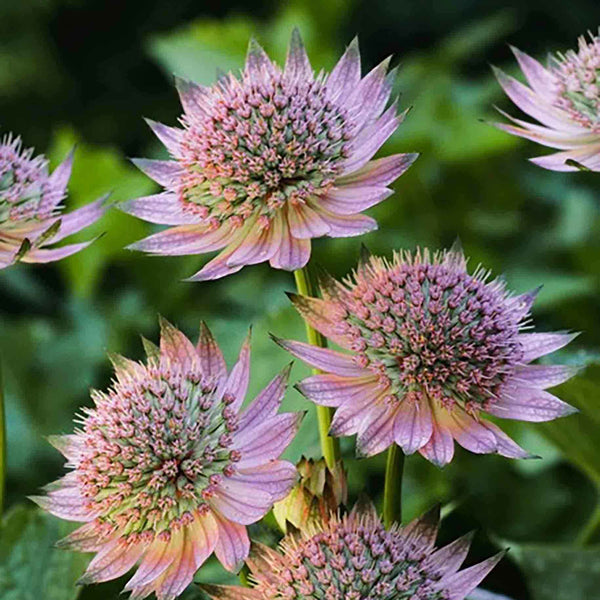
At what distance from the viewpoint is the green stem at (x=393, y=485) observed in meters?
0.78

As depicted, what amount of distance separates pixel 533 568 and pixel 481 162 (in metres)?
1.19

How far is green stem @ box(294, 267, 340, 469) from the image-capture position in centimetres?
81

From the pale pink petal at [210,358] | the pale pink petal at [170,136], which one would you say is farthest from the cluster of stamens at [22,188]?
the pale pink petal at [210,358]

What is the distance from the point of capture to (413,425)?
0.76 m

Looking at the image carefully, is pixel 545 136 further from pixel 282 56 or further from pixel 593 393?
pixel 282 56

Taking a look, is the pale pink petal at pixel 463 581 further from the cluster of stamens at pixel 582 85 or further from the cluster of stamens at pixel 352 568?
the cluster of stamens at pixel 582 85

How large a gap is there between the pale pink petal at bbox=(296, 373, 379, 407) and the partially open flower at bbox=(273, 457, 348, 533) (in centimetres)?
5

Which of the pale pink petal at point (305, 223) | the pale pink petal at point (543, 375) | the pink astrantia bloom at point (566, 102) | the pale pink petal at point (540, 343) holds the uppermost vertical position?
the pink astrantia bloom at point (566, 102)

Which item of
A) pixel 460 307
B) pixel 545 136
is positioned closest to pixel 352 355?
pixel 460 307

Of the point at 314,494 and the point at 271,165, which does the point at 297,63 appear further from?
the point at 314,494

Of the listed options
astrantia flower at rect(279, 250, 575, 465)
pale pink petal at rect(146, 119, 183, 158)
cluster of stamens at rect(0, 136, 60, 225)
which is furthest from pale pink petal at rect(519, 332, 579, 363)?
cluster of stamens at rect(0, 136, 60, 225)

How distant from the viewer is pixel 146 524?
76cm

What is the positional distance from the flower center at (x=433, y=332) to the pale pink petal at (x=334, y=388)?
0.01 m

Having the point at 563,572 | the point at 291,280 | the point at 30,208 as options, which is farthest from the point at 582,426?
the point at 291,280
